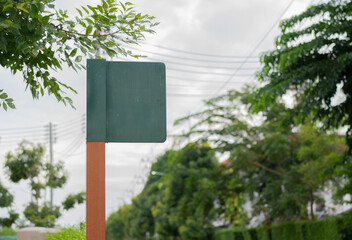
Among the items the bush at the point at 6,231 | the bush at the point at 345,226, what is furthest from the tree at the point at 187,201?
the bush at the point at 345,226

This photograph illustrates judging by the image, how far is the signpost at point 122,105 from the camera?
4.36m

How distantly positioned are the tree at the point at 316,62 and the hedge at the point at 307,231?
5.49 meters

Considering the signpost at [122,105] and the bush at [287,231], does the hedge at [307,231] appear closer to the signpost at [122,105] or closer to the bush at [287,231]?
the bush at [287,231]

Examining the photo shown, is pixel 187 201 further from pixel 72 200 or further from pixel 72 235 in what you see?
pixel 72 235

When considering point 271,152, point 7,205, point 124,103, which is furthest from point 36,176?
point 124,103

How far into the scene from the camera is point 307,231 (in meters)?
21.5

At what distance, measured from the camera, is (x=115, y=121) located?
4.43m

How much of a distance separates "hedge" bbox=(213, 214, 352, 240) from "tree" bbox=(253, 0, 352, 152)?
5487 mm

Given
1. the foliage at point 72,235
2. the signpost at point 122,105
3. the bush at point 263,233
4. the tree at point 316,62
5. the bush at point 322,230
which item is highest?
the tree at point 316,62

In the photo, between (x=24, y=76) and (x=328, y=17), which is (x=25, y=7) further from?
(x=328, y=17)

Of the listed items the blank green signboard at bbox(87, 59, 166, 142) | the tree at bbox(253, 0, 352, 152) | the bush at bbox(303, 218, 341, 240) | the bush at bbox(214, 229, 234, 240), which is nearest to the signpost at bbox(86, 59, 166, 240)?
the blank green signboard at bbox(87, 59, 166, 142)

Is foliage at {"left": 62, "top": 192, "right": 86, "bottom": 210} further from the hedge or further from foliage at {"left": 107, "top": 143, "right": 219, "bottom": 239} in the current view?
the hedge

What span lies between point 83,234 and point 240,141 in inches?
750

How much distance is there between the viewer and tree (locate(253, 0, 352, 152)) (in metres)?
14.2
